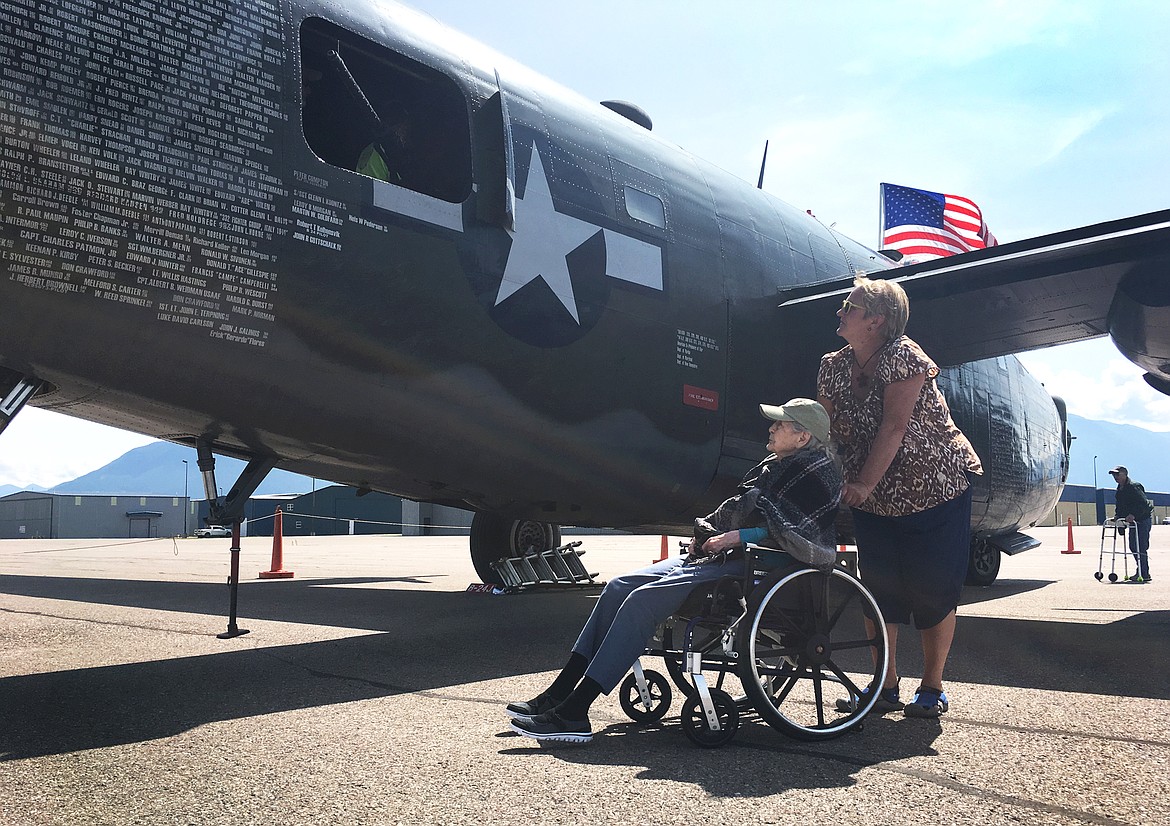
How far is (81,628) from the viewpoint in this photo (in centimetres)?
711

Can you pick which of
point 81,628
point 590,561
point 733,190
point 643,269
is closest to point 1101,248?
point 733,190

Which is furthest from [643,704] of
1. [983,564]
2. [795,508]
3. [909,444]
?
[983,564]

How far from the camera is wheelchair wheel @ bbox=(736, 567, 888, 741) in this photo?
3553 millimetres

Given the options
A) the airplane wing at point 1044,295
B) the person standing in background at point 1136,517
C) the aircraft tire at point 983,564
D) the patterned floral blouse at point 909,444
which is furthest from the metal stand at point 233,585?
the person standing in background at point 1136,517

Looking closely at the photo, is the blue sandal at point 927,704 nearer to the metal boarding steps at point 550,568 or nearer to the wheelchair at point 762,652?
the wheelchair at point 762,652

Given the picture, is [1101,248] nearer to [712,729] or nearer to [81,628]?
[712,729]

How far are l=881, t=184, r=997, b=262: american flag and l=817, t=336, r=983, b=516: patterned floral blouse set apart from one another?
1031 centimetres

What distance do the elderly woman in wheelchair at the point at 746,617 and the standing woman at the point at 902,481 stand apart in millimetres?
304

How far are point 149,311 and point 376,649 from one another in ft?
9.39

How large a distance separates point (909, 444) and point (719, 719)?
158cm

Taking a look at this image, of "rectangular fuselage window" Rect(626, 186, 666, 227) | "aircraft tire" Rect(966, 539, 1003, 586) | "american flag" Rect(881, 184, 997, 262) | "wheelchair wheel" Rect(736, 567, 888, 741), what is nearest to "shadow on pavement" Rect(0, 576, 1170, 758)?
"wheelchair wheel" Rect(736, 567, 888, 741)

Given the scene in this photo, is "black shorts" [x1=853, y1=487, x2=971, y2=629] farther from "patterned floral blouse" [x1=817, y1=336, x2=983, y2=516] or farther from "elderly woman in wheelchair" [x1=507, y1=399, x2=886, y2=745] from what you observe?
"elderly woman in wheelchair" [x1=507, y1=399, x2=886, y2=745]

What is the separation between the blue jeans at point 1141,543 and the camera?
13852mm

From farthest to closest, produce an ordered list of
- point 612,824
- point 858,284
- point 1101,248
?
point 1101,248
point 858,284
point 612,824
